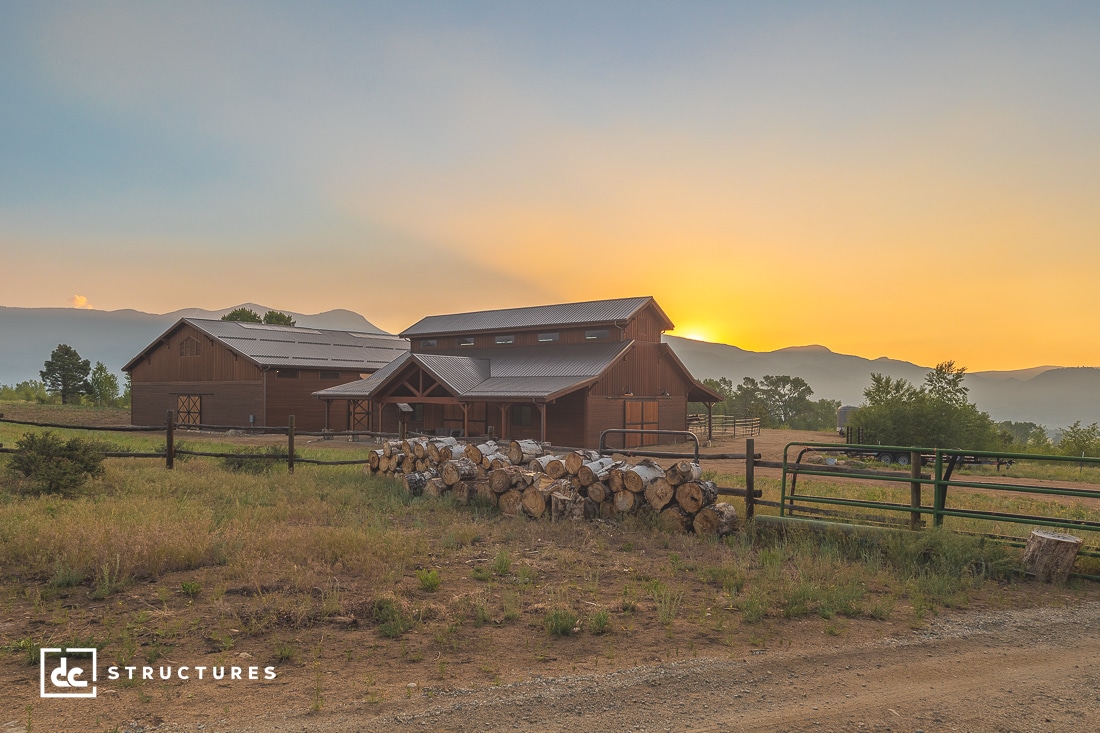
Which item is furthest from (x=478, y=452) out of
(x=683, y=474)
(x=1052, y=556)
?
(x=1052, y=556)

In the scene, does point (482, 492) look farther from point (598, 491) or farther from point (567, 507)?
point (598, 491)

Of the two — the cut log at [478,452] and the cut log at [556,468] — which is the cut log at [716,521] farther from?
the cut log at [478,452]

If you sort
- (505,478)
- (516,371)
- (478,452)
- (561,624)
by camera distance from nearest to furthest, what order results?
1. (561,624)
2. (505,478)
3. (478,452)
4. (516,371)

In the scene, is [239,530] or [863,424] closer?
[239,530]

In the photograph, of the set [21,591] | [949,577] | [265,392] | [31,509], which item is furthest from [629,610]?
[265,392]

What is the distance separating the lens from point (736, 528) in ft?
38.0

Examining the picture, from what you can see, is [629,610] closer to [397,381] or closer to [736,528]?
[736,528]

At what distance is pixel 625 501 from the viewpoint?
12750 mm

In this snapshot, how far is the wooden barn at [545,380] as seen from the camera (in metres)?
33.5

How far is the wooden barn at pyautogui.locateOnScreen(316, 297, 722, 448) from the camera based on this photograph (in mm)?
33500

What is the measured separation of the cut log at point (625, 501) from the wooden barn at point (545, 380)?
1760 centimetres

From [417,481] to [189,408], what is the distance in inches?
1446

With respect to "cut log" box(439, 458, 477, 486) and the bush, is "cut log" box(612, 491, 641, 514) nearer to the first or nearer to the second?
"cut log" box(439, 458, 477, 486)

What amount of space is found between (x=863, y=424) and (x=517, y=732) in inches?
1676
